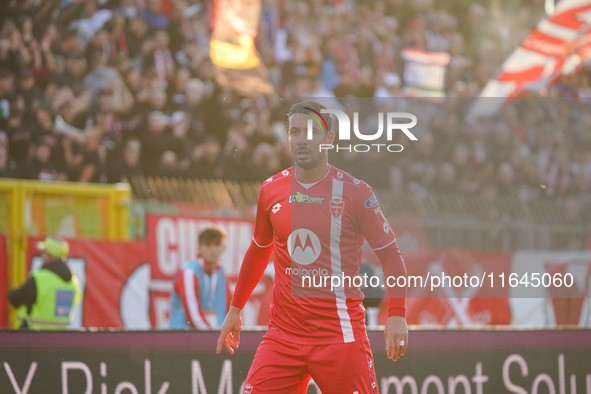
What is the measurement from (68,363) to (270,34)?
963 cm

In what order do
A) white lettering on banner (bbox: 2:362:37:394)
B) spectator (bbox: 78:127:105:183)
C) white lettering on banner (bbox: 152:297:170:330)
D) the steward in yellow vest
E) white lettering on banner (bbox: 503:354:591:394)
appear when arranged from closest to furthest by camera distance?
1. white lettering on banner (bbox: 2:362:37:394)
2. white lettering on banner (bbox: 503:354:591:394)
3. the steward in yellow vest
4. white lettering on banner (bbox: 152:297:170:330)
5. spectator (bbox: 78:127:105:183)

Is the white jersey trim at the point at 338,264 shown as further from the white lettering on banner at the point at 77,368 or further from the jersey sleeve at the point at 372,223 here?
the white lettering on banner at the point at 77,368

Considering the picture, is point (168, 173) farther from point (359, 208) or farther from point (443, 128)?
point (359, 208)

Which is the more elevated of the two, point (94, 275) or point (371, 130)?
point (371, 130)

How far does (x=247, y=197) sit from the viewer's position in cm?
1065

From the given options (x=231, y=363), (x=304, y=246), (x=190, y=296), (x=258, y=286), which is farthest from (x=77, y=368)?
(x=258, y=286)

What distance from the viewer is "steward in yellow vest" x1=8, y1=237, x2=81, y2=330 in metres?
8.23

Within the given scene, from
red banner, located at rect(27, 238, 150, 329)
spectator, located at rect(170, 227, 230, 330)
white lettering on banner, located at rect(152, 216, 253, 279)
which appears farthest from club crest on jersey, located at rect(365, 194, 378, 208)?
red banner, located at rect(27, 238, 150, 329)

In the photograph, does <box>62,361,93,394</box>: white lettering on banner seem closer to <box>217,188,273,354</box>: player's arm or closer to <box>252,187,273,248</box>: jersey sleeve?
<box>217,188,273,354</box>: player's arm

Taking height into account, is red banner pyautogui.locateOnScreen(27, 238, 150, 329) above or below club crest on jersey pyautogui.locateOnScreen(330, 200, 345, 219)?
below

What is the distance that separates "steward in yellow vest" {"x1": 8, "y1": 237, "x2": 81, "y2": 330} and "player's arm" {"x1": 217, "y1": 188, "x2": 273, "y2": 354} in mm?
4046

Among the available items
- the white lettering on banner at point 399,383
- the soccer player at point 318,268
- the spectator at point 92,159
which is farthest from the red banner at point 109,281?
the soccer player at point 318,268

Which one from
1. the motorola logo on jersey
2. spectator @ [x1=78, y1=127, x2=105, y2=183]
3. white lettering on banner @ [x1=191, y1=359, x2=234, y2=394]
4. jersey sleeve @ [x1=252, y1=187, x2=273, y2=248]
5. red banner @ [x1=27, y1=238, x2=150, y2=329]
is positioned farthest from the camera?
spectator @ [x1=78, y1=127, x2=105, y2=183]

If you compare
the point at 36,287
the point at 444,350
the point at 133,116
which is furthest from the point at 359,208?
the point at 133,116
